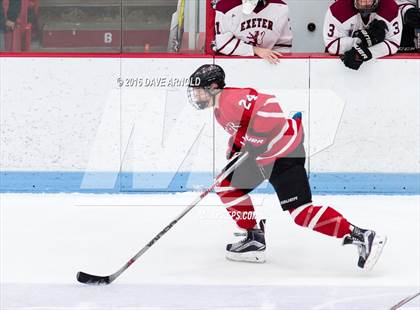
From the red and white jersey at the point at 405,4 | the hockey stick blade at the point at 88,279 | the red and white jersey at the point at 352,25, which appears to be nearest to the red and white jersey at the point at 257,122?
the hockey stick blade at the point at 88,279

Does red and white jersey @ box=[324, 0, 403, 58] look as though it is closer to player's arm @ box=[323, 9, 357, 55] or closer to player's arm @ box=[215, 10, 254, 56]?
player's arm @ box=[323, 9, 357, 55]

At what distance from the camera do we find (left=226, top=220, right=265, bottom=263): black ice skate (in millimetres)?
3873

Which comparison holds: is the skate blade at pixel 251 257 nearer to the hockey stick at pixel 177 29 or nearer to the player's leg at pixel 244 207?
the player's leg at pixel 244 207

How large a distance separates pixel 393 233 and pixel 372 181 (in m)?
1.00

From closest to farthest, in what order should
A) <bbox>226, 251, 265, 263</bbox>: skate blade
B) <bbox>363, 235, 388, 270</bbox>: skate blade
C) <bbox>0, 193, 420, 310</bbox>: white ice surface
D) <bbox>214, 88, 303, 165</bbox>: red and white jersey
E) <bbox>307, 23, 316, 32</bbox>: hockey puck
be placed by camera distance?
<bbox>0, 193, 420, 310</bbox>: white ice surface, <bbox>363, 235, 388, 270</bbox>: skate blade, <bbox>214, 88, 303, 165</bbox>: red and white jersey, <bbox>226, 251, 265, 263</bbox>: skate blade, <bbox>307, 23, 316, 32</bbox>: hockey puck

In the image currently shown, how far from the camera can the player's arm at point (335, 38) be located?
5441mm

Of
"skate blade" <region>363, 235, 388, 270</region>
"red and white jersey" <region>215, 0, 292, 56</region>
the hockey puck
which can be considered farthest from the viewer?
the hockey puck

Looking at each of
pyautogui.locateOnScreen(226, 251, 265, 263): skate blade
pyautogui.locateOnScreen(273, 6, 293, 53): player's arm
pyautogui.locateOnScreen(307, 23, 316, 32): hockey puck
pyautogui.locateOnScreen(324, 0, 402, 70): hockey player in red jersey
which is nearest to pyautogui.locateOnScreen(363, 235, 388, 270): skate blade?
pyautogui.locateOnScreen(226, 251, 265, 263): skate blade

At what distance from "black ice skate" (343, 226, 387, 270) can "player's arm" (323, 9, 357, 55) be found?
197 cm

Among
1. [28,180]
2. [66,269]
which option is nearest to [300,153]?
[66,269]

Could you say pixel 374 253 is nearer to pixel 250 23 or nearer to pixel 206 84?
pixel 206 84

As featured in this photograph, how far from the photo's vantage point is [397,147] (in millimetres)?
5430

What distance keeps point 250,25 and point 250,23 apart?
Result: 1 cm

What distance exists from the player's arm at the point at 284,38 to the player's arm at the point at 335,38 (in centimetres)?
21
